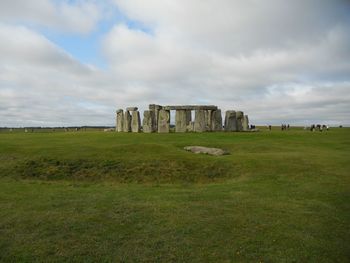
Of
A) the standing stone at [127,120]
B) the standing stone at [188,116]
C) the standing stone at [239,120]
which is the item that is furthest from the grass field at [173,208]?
the standing stone at [127,120]

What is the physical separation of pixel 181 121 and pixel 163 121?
92.3 inches

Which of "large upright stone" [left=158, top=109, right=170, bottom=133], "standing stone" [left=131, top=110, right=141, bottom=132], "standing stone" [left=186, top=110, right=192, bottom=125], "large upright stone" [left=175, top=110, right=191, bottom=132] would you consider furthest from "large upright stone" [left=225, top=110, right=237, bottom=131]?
"standing stone" [left=131, top=110, right=141, bottom=132]

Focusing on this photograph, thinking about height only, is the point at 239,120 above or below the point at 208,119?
below

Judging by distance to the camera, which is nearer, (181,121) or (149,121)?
(181,121)

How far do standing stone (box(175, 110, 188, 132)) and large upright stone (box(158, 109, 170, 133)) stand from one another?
1390mm

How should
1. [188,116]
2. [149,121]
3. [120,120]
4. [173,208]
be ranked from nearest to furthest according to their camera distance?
[173,208]
[149,121]
[188,116]
[120,120]

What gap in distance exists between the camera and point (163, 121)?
45.2 metres

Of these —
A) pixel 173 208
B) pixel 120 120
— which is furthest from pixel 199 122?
pixel 173 208

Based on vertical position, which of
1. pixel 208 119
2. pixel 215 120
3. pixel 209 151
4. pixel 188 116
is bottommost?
pixel 209 151

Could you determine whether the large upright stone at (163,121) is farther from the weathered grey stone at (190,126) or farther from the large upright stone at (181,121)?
the weathered grey stone at (190,126)

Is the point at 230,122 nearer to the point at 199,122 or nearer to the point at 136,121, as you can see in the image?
the point at 199,122

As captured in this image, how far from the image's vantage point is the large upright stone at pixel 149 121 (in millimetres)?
46344

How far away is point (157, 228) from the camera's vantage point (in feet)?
35.7

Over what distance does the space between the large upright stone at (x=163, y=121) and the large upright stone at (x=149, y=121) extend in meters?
1.48
